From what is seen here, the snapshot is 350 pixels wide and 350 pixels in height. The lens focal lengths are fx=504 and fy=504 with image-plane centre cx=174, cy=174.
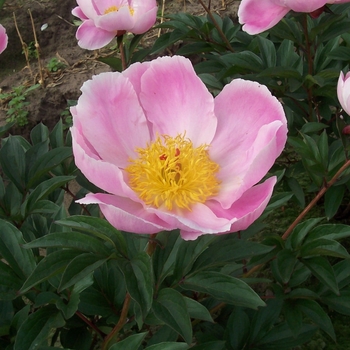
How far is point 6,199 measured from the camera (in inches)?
46.5

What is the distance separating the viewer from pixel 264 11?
1.22m

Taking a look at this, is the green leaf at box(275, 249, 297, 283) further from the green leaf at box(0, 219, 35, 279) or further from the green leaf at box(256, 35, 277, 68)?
the green leaf at box(256, 35, 277, 68)

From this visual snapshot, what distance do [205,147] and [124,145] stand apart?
0.49 feet

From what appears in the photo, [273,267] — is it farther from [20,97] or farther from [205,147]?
[20,97]

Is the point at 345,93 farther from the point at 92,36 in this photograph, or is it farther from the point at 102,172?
the point at 92,36

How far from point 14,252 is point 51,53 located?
246cm

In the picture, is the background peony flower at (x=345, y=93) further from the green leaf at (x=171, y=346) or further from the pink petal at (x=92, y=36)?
the pink petal at (x=92, y=36)

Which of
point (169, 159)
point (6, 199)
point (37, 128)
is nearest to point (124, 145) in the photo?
point (169, 159)

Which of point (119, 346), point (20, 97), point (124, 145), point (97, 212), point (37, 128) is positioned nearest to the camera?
point (119, 346)

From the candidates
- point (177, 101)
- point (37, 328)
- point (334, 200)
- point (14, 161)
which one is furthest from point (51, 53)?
point (37, 328)

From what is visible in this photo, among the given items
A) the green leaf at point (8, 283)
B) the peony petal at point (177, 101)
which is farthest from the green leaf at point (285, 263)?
the green leaf at point (8, 283)

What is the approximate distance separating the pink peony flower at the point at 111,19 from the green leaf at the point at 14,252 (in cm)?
61

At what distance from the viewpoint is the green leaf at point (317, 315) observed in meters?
1.04

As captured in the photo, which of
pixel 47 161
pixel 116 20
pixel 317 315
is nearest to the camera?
pixel 317 315
